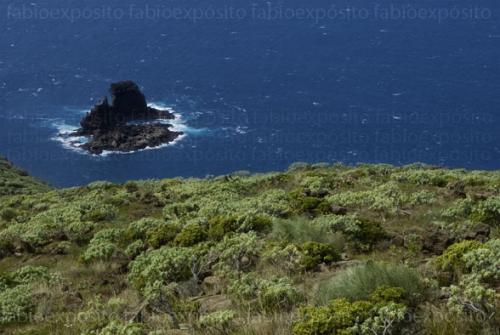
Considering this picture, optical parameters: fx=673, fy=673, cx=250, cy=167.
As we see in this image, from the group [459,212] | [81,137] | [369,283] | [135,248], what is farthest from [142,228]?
[81,137]

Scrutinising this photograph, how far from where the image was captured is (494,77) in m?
118

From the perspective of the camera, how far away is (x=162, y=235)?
15.5 meters

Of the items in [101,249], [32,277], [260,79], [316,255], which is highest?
[316,255]

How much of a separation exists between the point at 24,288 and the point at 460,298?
26.5 ft

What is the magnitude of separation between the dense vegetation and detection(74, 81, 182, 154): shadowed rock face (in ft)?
259

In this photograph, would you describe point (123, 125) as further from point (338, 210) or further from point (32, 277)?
point (32, 277)

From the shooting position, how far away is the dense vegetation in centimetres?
766

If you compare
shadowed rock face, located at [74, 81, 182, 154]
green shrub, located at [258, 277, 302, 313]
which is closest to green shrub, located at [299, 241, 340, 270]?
green shrub, located at [258, 277, 302, 313]

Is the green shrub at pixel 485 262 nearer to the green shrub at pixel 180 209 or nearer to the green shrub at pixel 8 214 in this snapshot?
the green shrub at pixel 180 209

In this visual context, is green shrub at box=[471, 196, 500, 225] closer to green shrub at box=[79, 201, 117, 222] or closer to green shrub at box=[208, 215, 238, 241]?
green shrub at box=[208, 215, 238, 241]

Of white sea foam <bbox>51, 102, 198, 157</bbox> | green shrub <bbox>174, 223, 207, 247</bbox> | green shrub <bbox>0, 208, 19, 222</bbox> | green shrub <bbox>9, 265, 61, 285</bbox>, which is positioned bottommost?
white sea foam <bbox>51, 102, 198, 157</bbox>

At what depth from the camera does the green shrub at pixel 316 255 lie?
10.9 meters

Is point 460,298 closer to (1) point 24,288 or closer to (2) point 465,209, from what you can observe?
(1) point 24,288

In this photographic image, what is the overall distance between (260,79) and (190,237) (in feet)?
352
